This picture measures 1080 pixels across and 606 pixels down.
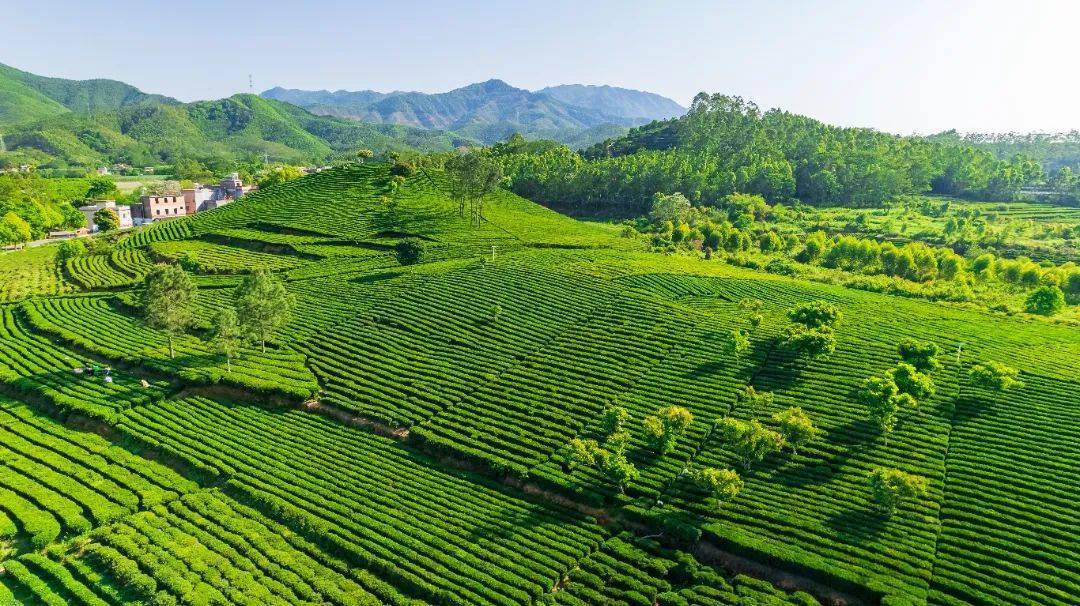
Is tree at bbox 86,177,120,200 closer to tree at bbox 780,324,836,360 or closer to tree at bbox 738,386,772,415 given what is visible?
tree at bbox 738,386,772,415

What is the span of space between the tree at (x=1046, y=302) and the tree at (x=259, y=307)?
74.2 metres

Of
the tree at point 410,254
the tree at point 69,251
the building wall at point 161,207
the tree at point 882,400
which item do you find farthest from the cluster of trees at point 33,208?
the tree at point 882,400

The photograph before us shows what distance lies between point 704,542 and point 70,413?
4372 centimetres

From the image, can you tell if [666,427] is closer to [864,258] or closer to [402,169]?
[864,258]

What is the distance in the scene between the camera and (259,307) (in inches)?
1934

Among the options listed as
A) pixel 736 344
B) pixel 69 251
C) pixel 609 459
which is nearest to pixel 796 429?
pixel 736 344

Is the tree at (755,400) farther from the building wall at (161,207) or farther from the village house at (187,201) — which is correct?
the building wall at (161,207)

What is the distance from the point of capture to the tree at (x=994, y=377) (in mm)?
40594

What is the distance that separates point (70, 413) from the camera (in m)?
42.2

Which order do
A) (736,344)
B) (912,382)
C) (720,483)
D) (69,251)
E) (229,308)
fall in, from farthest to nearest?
(69,251) → (229,308) → (736,344) → (912,382) → (720,483)

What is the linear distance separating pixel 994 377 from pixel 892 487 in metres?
16.1

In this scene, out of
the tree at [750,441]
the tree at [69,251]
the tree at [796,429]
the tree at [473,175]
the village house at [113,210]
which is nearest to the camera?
the tree at [750,441]

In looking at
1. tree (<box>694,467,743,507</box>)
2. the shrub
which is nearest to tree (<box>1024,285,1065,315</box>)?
tree (<box>694,467,743,507</box>)

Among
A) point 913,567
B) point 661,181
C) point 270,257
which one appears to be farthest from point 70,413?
point 661,181
